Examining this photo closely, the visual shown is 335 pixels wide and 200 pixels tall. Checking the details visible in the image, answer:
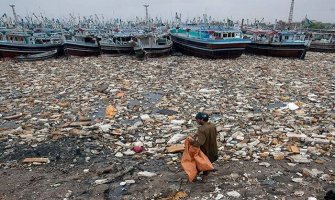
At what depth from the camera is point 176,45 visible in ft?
87.5

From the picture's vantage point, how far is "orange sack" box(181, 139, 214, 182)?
484 centimetres

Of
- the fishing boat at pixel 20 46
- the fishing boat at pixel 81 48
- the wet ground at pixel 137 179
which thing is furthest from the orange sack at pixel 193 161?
the fishing boat at pixel 20 46

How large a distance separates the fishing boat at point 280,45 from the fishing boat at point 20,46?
16314mm

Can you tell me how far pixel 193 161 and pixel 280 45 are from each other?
20247mm

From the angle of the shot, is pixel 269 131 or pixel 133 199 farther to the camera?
pixel 269 131

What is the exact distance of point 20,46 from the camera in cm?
2170

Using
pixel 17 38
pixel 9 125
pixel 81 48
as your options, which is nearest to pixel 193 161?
pixel 9 125

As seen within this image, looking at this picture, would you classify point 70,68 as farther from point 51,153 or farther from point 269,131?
point 269,131

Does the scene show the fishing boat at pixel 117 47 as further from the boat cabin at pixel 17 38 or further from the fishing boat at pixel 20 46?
the boat cabin at pixel 17 38

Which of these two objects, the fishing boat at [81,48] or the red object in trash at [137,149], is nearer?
the red object in trash at [137,149]

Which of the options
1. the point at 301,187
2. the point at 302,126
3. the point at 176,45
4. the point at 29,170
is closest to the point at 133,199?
the point at 29,170

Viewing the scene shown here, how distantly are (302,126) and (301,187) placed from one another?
3.20 meters

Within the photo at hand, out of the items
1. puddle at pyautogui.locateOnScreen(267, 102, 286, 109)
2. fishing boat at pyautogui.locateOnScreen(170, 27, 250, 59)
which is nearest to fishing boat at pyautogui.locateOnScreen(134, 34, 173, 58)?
fishing boat at pyautogui.locateOnScreen(170, 27, 250, 59)

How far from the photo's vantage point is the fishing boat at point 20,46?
21484 mm
